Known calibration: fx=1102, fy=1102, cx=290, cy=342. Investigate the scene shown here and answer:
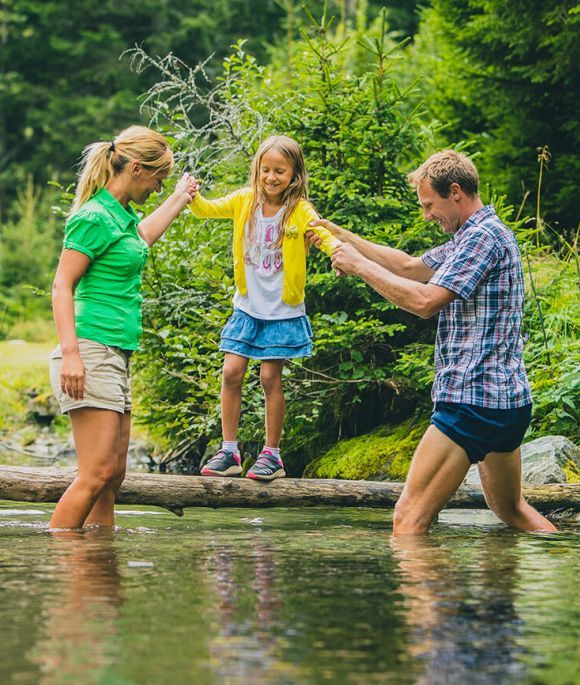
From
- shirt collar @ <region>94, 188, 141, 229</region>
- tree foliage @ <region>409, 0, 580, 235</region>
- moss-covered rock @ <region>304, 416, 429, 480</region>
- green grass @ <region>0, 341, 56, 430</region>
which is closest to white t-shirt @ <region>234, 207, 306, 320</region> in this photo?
shirt collar @ <region>94, 188, 141, 229</region>

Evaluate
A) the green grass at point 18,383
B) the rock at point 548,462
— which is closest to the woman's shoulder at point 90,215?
the rock at point 548,462

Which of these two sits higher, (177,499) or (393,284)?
(393,284)

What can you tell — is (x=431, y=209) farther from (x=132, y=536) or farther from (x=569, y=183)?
(x=569, y=183)

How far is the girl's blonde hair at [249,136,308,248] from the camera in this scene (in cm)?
601

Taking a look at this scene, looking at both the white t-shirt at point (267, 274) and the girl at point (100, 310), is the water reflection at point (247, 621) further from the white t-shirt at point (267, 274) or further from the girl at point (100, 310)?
the white t-shirt at point (267, 274)

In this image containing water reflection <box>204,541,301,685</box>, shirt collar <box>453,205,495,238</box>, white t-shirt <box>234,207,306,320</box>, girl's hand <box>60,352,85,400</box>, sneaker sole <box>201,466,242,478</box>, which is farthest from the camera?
white t-shirt <box>234,207,306,320</box>

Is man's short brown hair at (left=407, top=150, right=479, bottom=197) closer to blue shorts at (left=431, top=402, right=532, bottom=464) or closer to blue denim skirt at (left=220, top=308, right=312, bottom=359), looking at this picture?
blue shorts at (left=431, top=402, right=532, bottom=464)

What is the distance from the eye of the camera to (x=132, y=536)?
17.3ft

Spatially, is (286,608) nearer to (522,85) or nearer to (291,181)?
(291,181)

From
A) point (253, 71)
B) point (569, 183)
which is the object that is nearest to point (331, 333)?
point (253, 71)

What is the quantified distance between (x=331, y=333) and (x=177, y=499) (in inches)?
88.0

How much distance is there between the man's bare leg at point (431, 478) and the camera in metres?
4.85

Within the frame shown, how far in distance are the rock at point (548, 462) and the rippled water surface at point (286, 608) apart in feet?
3.42

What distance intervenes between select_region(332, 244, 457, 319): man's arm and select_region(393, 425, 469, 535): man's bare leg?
21.0 inches
